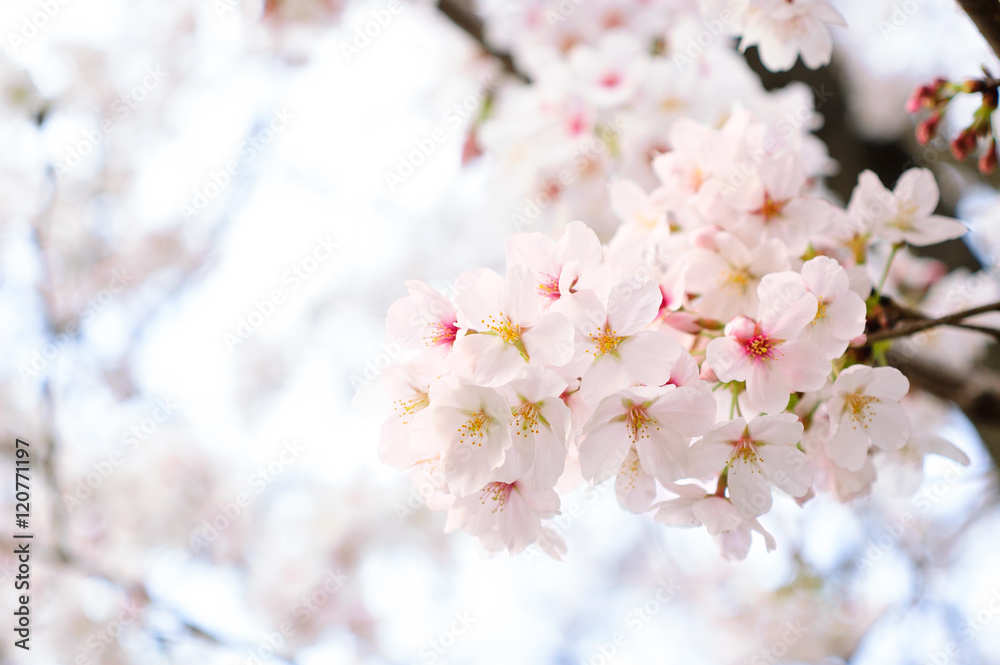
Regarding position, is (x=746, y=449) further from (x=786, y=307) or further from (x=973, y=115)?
(x=973, y=115)

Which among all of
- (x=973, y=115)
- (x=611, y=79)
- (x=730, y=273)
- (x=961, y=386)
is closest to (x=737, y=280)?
(x=730, y=273)

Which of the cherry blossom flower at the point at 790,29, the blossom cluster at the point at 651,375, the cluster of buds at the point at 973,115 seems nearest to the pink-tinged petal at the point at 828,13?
the cherry blossom flower at the point at 790,29

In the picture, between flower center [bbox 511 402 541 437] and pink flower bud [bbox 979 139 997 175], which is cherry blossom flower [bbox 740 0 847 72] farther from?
flower center [bbox 511 402 541 437]

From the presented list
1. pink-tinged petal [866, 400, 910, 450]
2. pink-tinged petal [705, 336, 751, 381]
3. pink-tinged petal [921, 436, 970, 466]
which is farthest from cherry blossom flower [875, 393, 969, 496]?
pink-tinged petal [705, 336, 751, 381]

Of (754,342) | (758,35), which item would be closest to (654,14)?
(758,35)

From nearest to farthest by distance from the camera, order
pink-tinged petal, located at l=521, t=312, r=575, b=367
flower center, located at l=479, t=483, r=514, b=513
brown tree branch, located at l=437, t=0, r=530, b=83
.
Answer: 1. pink-tinged petal, located at l=521, t=312, r=575, b=367
2. flower center, located at l=479, t=483, r=514, b=513
3. brown tree branch, located at l=437, t=0, r=530, b=83
